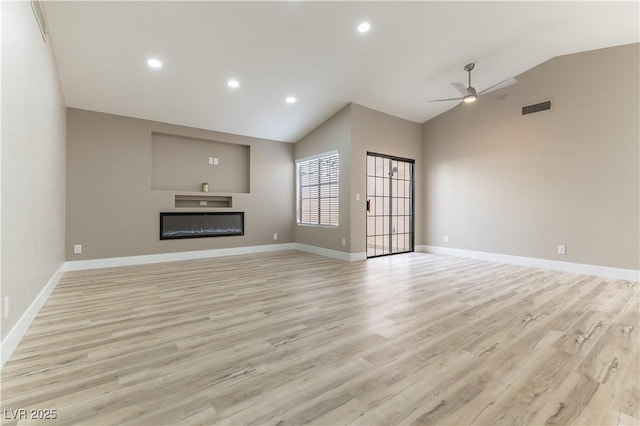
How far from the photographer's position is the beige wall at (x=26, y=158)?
2.02 m

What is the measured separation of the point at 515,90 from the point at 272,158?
206 inches

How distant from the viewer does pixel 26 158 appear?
8.16 ft

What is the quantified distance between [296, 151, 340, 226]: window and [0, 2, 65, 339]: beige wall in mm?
4467

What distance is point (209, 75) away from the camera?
14.5ft

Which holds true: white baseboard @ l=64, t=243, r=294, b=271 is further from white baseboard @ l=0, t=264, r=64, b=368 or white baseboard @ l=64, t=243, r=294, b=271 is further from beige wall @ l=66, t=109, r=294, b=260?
white baseboard @ l=0, t=264, r=64, b=368

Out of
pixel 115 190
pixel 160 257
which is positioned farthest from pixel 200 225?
pixel 115 190

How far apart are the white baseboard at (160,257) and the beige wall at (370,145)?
2350 millimetres

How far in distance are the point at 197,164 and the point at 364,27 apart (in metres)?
4.36

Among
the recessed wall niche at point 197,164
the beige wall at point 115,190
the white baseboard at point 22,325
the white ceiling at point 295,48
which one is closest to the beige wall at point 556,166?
the white ceiling at point 295,48

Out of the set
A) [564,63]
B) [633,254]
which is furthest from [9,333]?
[564,63]

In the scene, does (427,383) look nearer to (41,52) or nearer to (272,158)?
(41,52)

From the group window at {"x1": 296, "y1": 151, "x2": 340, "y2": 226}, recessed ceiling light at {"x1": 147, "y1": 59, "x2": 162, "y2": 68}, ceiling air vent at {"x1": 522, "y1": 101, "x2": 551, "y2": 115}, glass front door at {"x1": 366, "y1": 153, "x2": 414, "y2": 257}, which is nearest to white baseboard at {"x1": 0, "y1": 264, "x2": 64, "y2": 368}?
recessed ceiling light at {"x1": 147, "y1": 59, "x2": 162, "y2": 68}

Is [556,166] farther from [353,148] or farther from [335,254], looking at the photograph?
[335,254]

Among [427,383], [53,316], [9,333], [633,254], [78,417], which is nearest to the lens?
[78,417]
